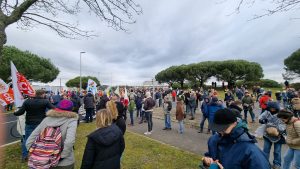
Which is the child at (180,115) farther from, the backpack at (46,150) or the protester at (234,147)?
the protester at (234,147)

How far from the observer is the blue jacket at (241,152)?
1986 mm

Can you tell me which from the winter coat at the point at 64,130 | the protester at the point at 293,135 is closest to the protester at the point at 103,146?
the winter coat at the point at 64,130

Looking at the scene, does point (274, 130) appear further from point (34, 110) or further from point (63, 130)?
point (34, 110)

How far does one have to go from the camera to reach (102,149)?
9.59 feet

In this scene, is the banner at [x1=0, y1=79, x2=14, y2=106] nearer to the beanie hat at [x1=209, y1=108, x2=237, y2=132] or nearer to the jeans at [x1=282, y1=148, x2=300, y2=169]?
the beanie hat at [x1=209, y1=108, x2=237, y2=132]

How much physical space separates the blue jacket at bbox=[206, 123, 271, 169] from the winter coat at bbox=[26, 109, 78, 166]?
7.46 feet

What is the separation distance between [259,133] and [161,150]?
312 cm

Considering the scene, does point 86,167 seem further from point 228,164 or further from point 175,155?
point 175,155

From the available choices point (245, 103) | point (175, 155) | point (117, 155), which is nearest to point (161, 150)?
point (175, 155)

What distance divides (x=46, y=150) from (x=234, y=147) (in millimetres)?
2647

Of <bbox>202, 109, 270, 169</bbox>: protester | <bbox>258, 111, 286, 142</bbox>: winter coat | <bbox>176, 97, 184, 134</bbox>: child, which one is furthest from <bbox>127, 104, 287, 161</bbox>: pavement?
<bbox>202, 109, 270, 169</bbox>: protester

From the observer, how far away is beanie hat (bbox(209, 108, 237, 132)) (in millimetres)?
2211

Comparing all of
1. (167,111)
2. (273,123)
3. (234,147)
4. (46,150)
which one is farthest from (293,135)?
(167,111)

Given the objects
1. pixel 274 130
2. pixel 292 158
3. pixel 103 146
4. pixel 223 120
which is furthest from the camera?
pixel 274 130
